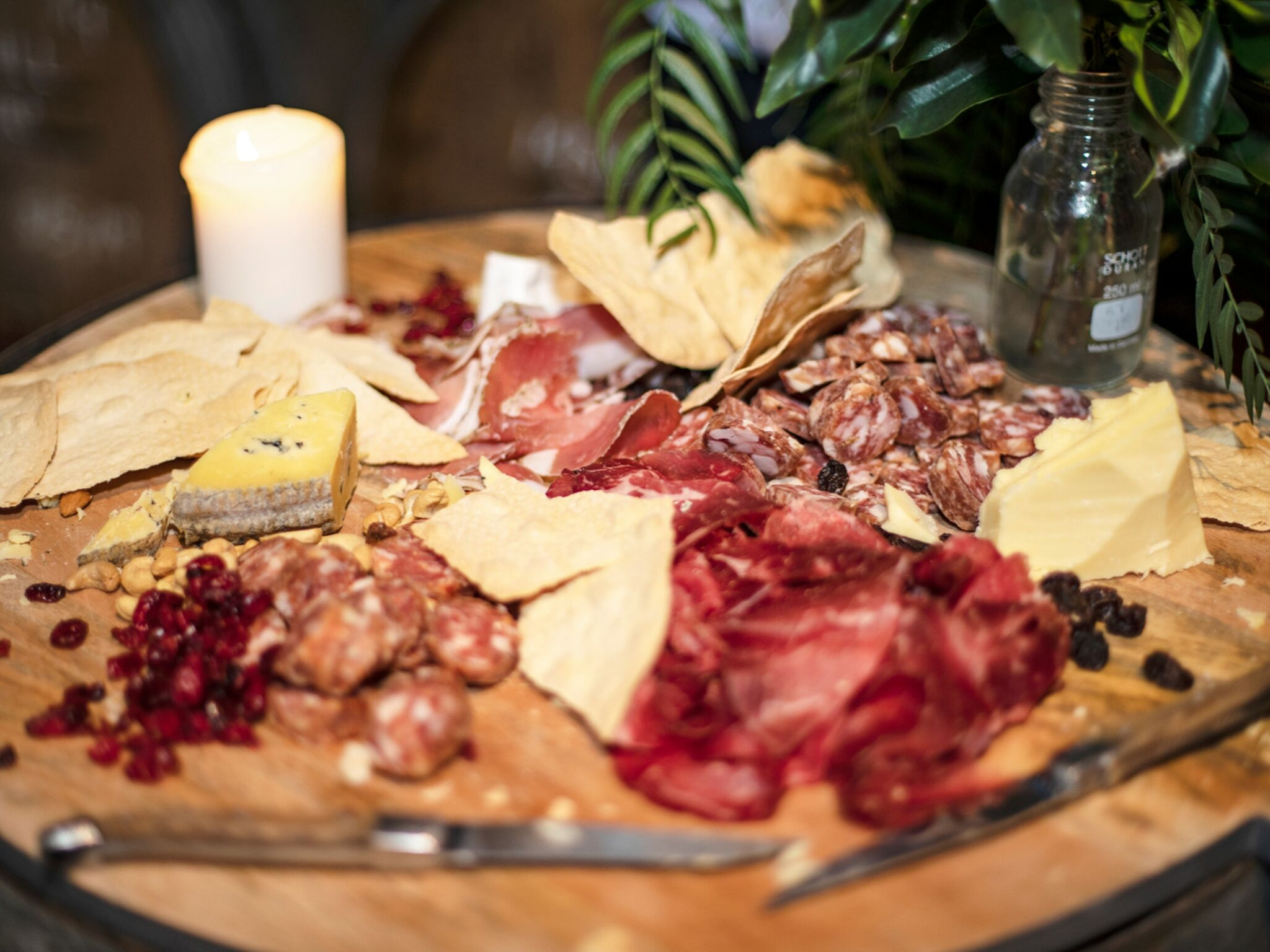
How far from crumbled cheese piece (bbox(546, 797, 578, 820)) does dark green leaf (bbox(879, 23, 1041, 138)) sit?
3.06 ft

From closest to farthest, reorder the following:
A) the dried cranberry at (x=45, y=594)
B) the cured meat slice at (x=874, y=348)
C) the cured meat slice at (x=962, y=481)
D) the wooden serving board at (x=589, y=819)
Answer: the wooden serving board at (x=589, y=819) → the dried cranberry at (x=45, y=594) → the cured meat slice at (x=962, y=481) → the cured meat slice at (x=874, y=348)

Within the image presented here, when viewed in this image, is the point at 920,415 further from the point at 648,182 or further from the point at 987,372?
the point at 648,182

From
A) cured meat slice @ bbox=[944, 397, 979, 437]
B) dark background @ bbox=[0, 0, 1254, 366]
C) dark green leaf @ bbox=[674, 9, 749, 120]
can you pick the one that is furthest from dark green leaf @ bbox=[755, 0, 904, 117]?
dark background @ bbox=[0, 0, 1254, 366]

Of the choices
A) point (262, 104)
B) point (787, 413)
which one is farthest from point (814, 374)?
point (262, 104)

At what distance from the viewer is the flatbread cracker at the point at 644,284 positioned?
5.16 feet

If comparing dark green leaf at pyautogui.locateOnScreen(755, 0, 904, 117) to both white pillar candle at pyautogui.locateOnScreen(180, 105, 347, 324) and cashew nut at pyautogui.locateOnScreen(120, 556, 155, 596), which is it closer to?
white pillar candle at pyautogui.locateOnScreen(180, 105, 347, 324)

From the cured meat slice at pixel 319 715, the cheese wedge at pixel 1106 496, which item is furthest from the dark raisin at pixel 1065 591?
the cured meat slice at pixel 319 715

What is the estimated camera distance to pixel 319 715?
104 cm

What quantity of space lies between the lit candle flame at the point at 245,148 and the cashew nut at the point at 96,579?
73 centimetres

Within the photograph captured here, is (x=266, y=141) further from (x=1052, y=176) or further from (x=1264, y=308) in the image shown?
(x=1264, y=308)

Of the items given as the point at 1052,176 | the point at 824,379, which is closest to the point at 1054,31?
the point at 1052,176

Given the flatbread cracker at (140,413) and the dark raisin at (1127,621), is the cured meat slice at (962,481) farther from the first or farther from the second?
the flatbread cracker at (140,413)

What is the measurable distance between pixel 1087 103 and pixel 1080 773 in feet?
2.81

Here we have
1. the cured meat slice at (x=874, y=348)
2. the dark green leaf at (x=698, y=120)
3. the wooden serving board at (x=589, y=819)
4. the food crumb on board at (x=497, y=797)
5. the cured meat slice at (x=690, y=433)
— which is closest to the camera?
the wooden serving board at (x=589, y=819)
